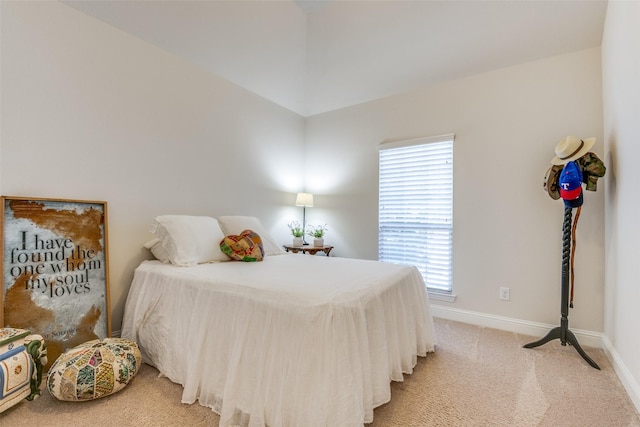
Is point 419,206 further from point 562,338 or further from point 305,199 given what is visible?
point 562,338

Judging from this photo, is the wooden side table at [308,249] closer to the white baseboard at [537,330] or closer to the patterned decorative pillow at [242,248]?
the patterned decorative pillow at [242,248]

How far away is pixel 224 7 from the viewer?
2.59 metres

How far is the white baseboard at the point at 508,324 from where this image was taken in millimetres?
2477

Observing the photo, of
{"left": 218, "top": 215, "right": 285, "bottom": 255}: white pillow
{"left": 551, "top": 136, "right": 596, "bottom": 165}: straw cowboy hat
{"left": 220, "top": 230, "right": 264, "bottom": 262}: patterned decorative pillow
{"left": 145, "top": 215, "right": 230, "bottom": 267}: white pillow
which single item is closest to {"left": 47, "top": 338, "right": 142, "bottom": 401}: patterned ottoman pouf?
{"left": 145, "top": 215, "right": 230, "bottom": 267}: white pillow

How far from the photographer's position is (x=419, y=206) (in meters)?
3.35

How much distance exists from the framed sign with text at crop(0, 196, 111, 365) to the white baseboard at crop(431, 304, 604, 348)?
10.3 feet

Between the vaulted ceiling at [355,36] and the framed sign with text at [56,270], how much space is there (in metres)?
1.50

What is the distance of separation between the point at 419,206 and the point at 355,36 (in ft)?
6.48

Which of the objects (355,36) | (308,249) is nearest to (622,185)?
(355,36)

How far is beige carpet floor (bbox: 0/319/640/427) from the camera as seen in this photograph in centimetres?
152

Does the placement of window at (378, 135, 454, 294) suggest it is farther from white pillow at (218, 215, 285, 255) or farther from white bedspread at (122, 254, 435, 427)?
white pillow at (218, 215, 285, 255)

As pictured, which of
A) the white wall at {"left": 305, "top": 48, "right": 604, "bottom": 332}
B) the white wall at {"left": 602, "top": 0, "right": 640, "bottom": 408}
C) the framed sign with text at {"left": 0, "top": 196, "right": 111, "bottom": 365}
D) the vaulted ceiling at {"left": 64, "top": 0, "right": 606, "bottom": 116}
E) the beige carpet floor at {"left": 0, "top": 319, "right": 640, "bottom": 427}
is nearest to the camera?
the beige carpet floor at {"left": 0, "top": 319, "right": 640, "bottom": 427}

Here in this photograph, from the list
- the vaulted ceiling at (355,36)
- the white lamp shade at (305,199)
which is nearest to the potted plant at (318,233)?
the white lamp shade at (305,199)

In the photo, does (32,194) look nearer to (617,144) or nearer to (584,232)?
(617,144)
